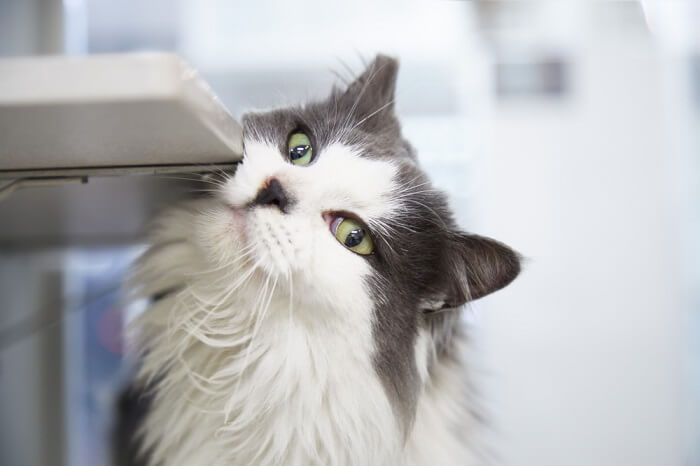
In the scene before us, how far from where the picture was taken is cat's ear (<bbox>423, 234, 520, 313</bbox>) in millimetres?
902

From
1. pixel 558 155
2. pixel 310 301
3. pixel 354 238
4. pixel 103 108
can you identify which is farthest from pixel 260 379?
pixel 558 155

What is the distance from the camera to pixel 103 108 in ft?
1.64

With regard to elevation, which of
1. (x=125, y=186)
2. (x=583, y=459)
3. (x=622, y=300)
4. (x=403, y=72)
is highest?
(x=403, y=72)

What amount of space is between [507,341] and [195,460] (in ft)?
9.44

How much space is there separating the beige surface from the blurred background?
2.38 m

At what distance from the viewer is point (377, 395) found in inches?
35.2

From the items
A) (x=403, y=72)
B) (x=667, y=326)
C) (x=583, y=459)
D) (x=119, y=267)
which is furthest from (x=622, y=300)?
(x=119, y=267)

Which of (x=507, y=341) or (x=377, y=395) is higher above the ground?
(x=377, y=395)

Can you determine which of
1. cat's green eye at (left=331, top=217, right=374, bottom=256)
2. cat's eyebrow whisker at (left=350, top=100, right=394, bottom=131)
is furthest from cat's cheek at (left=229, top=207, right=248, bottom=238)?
cat's eyebrow whisker at (left=350, top=100, right=394, bottom=131)

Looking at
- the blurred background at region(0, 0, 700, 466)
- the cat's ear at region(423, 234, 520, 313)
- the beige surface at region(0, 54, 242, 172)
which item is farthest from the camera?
the blurred background at region(0, 0, 700, 466)

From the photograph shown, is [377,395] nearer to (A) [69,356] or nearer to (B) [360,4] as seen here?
(A) [69,356]

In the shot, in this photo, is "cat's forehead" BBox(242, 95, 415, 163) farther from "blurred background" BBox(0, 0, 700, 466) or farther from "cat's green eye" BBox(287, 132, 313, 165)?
"blurred background" BBox(0, 0, 700, 466)

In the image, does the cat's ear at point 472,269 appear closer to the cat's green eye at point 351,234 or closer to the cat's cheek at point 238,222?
the cat's green eye at point 351,234

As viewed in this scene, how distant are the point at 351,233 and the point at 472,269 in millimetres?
218
